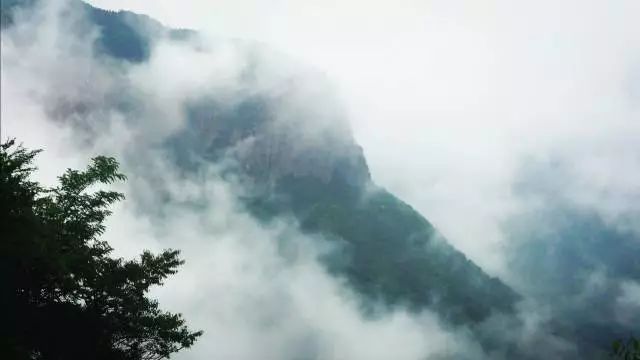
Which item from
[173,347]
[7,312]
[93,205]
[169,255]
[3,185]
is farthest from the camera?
[169,255]

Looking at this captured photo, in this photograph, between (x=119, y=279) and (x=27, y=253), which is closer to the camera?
(x=27, y=253)

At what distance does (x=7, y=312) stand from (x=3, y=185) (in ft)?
14.0

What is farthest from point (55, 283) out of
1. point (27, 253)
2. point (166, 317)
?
point (166, 317)

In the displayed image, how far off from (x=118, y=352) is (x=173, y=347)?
324 centimetres

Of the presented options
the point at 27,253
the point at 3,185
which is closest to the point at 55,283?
the point at 27,253

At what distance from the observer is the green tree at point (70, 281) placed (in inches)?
620

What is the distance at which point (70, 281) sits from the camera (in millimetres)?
18266

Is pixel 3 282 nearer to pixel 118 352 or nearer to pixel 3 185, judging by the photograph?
pixel 3 185

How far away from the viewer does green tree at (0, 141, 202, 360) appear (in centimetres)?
1576

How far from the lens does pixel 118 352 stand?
803 inches

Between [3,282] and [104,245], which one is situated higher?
[104,245]

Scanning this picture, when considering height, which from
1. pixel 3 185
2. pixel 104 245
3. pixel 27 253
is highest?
pixel 104 245

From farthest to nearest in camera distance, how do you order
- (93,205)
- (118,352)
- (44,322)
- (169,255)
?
(169,255) < (93,205) < (118,352) < (44,322)

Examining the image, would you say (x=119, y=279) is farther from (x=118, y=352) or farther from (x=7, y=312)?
(x=7, y=312)
